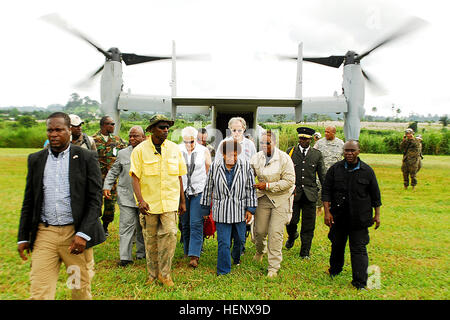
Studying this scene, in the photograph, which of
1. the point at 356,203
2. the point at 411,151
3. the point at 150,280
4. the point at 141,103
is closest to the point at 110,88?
the point at 141,103

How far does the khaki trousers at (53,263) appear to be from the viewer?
8.13ft

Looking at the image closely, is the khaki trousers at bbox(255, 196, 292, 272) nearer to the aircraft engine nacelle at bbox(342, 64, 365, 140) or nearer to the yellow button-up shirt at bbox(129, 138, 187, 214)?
the yellow button-up shirt at bbox(129, 138, 187, 214)

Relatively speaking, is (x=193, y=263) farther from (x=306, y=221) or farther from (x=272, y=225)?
(x=306, y=221)

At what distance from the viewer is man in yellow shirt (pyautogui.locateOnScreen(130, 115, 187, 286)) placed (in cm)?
368

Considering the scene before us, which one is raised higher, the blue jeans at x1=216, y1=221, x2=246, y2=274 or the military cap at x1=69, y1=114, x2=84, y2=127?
the military cap at x1=69, y1=114, x2=84, y2=127

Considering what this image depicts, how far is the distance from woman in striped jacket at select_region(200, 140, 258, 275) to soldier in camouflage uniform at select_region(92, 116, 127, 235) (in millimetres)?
2113

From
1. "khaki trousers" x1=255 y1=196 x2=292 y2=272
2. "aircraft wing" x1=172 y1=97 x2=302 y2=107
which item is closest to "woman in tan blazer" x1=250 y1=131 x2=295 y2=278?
"khaki trousers" x1=255 y1=196 x2=292 y2=272

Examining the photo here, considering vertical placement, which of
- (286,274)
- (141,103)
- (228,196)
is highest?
(141,103)

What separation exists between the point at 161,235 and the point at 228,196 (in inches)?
39.7

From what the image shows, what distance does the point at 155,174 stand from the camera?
3.69 m

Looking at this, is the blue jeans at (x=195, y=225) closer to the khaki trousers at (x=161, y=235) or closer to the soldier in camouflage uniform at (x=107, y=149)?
the khaki trousers at (x=161, y=235)

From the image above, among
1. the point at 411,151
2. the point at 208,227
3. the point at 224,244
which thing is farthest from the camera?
the point at 411,151

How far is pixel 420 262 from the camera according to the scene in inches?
193
